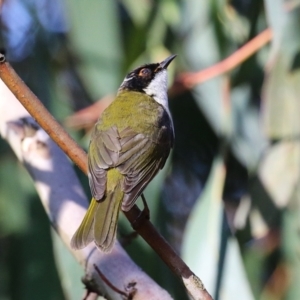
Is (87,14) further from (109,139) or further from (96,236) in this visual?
(96,236)

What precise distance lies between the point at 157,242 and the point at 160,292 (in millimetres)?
243

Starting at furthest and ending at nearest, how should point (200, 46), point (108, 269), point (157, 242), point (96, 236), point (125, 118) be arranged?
1. point (200, 46)
2. point (125, 118)
3. point (108, 269)
4. point (96, 236)
5. point (157, 242)

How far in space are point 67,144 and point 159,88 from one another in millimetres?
1121

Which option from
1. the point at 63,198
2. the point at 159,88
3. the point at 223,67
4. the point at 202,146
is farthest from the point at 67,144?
the point at 202,146

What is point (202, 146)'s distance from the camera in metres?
3.55

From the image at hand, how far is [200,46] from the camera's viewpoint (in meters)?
3.24

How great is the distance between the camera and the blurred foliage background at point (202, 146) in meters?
2.69

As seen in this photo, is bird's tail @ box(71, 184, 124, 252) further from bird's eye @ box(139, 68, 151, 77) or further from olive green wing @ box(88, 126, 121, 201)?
bird's eye @ box(139, 68, 151, 77)

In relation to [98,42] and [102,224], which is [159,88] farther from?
[102,224]

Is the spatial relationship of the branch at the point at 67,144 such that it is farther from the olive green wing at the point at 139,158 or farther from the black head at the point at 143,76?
the black head at the point at 143,76

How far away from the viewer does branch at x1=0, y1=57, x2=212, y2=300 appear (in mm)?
1461

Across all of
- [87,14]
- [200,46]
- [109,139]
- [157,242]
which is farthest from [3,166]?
[157,242]

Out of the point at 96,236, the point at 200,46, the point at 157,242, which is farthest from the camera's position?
the point at 200,46

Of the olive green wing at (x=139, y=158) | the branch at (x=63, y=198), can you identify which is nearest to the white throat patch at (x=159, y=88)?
the olive green wing at (x=139, y=158)
